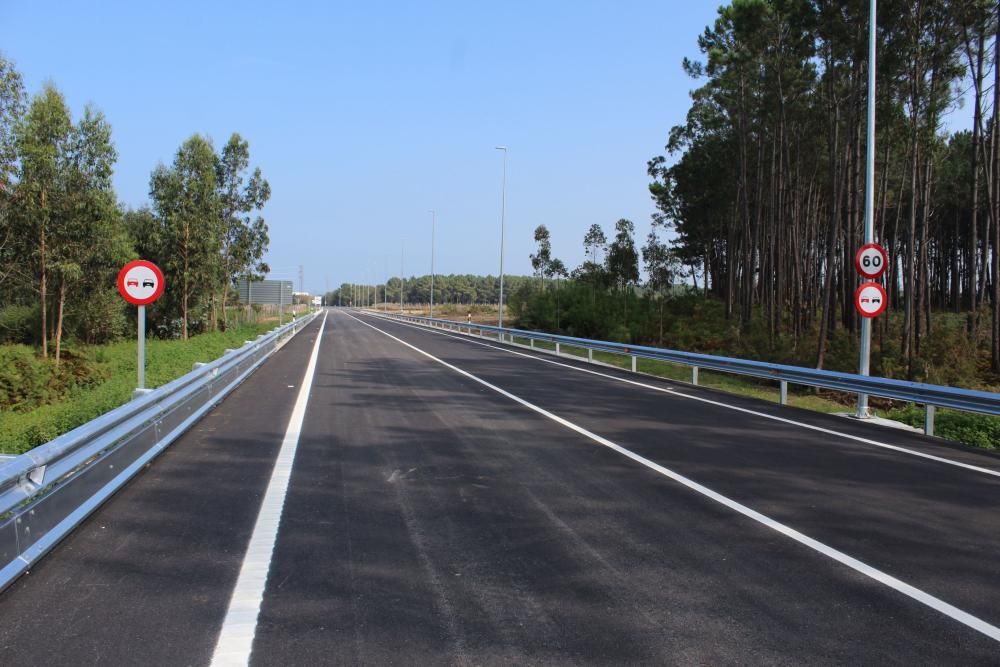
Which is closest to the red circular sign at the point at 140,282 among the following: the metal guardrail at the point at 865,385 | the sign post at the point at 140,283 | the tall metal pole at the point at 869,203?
the sign post at the point at 140,283

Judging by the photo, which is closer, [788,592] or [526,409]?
[788,592]

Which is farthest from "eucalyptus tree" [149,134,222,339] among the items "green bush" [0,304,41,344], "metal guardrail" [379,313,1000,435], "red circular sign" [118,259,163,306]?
"red circular sign" [118,259,163,306]

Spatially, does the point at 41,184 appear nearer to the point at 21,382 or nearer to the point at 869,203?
the point at 21,382

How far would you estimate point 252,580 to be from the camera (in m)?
4.43

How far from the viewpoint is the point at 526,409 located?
12.4 metres

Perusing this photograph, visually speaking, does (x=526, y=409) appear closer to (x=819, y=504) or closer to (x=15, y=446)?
(x=819, y=504)

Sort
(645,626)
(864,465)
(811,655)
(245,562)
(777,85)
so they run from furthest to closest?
1. (777,85)
2. (864,465)
3. (245,562)
4. (645,626)
5. (811,655)

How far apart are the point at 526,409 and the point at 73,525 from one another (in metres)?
7.94

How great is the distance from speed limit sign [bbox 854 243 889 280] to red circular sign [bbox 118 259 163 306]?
11862 mm

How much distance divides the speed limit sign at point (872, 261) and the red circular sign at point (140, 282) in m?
11.9

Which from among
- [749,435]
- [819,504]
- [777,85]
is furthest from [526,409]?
[777,85]

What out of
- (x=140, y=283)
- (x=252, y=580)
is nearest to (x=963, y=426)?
(x=252, y=580)

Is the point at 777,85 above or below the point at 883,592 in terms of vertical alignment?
above

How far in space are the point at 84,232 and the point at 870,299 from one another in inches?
1067
